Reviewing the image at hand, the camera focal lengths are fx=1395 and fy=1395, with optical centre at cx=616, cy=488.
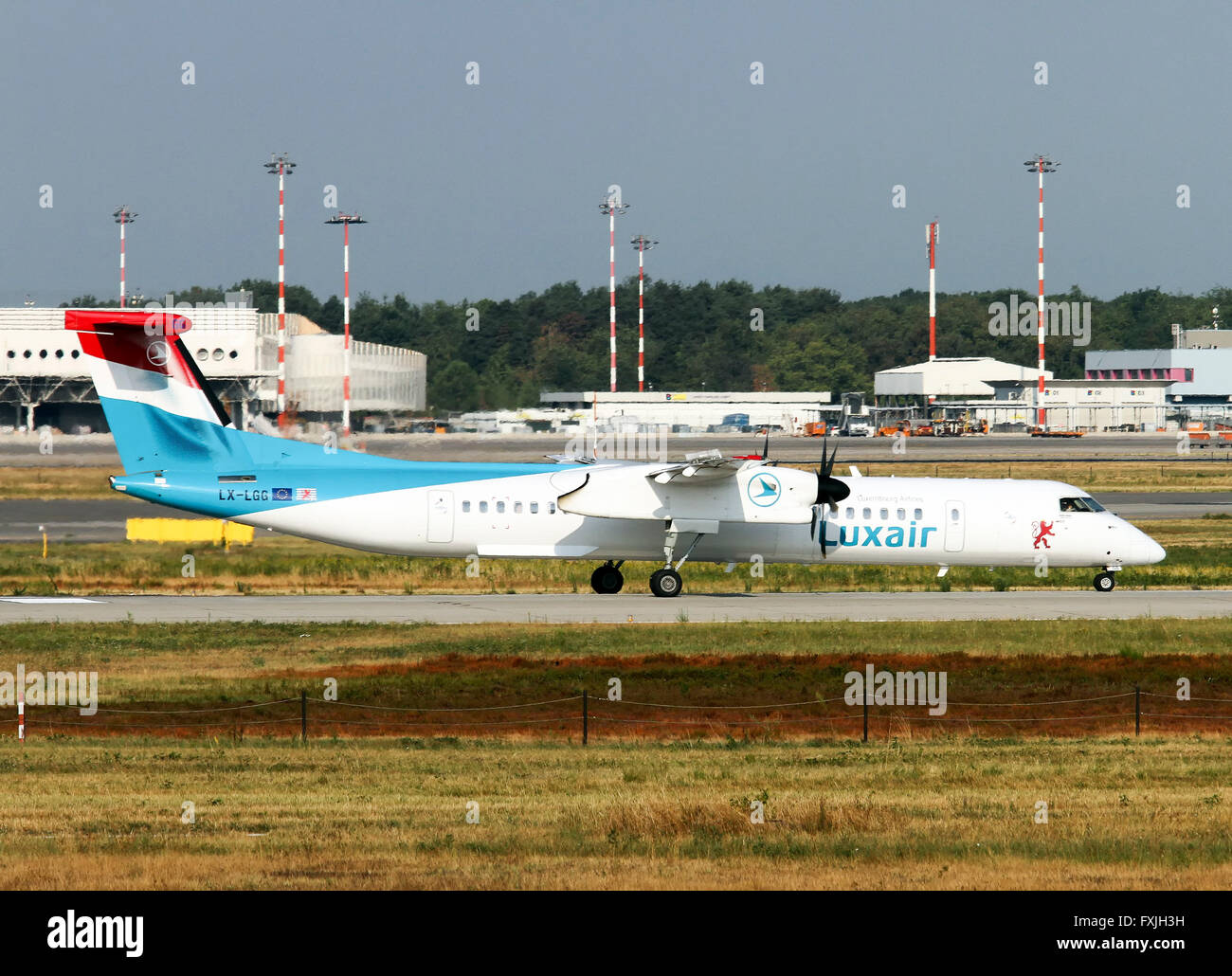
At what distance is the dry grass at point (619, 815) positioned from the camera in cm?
1190

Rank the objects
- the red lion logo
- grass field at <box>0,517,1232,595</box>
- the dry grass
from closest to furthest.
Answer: the dry grass
the red lion logo
grass field at <box>0,517,1232,595</box>

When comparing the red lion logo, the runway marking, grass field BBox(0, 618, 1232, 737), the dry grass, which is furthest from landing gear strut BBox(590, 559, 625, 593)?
the dry grass

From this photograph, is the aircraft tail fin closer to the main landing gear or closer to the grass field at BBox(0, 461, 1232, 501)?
the main landing gear

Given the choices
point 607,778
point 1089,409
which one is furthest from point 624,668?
point 1089,409

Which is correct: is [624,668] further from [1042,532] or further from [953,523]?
[1042,532]

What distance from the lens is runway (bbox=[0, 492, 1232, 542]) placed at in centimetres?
4766

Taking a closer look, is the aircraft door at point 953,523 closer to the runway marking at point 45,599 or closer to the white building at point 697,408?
the runway marking at point 45,599

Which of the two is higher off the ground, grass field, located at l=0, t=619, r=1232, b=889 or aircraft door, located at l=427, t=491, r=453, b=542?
aircraft door, located at l=427, t=491, r=453, b=542

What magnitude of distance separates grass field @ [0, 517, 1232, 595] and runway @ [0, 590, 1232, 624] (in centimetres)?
179

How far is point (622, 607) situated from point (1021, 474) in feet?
142

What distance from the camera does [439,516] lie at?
32.9 m

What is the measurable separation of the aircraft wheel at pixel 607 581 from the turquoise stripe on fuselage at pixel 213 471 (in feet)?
17.9

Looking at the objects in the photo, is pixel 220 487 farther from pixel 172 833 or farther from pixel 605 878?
pixel 605 878
